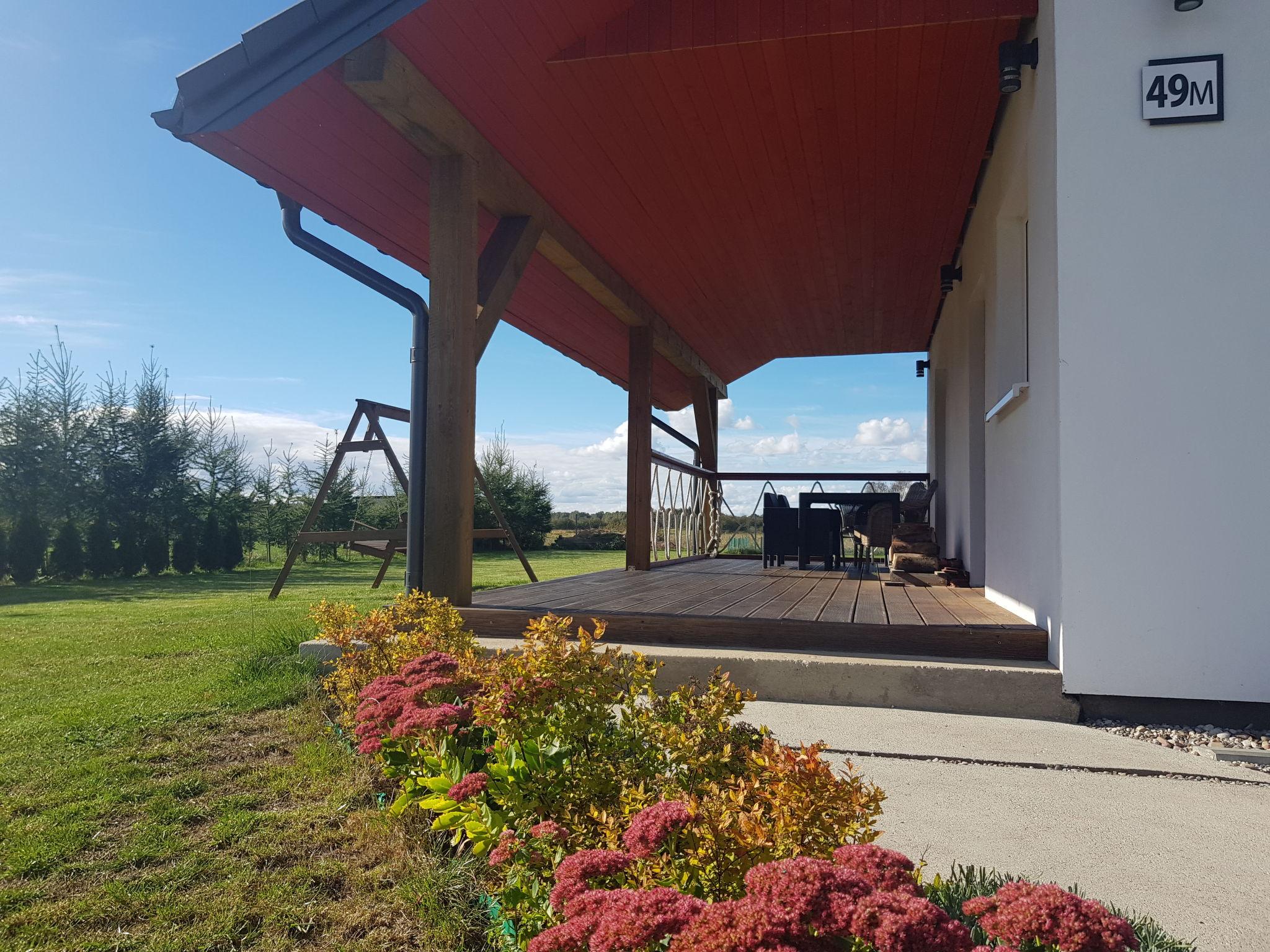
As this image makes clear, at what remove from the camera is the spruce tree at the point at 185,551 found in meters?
11.5

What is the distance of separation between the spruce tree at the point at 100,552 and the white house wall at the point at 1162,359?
37.9ft

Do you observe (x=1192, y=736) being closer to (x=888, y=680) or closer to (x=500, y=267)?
(x=888, y=680)

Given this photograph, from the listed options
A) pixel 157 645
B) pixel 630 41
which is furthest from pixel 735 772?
pixel 157 645

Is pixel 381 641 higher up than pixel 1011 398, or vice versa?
pixel 1011 398

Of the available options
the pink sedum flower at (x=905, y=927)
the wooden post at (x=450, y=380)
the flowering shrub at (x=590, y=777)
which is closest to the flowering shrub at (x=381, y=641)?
the flowering shrub at (x=590, y=777)

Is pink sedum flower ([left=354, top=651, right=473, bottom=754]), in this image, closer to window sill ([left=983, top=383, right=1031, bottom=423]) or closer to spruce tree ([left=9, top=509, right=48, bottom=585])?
window sill ([left=983, top=383, right=1031, bottom=423])

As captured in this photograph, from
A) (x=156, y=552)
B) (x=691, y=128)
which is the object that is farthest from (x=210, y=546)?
(x=691, y=128)

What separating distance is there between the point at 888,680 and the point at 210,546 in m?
11.3

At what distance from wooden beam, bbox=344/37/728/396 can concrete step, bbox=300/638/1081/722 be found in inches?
96.8

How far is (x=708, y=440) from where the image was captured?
10062 mm

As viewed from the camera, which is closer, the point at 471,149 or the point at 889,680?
the point at 889,680

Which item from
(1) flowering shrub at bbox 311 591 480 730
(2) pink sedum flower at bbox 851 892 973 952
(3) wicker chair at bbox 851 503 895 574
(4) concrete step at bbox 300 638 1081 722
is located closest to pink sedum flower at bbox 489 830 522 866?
(2) pink sedum flower at bbox 851 892 973 952

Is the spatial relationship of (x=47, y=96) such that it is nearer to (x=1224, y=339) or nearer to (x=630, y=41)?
(x=630, y=41)

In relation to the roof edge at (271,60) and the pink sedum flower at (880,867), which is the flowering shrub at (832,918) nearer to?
the pink sedum flower at (880,867)
